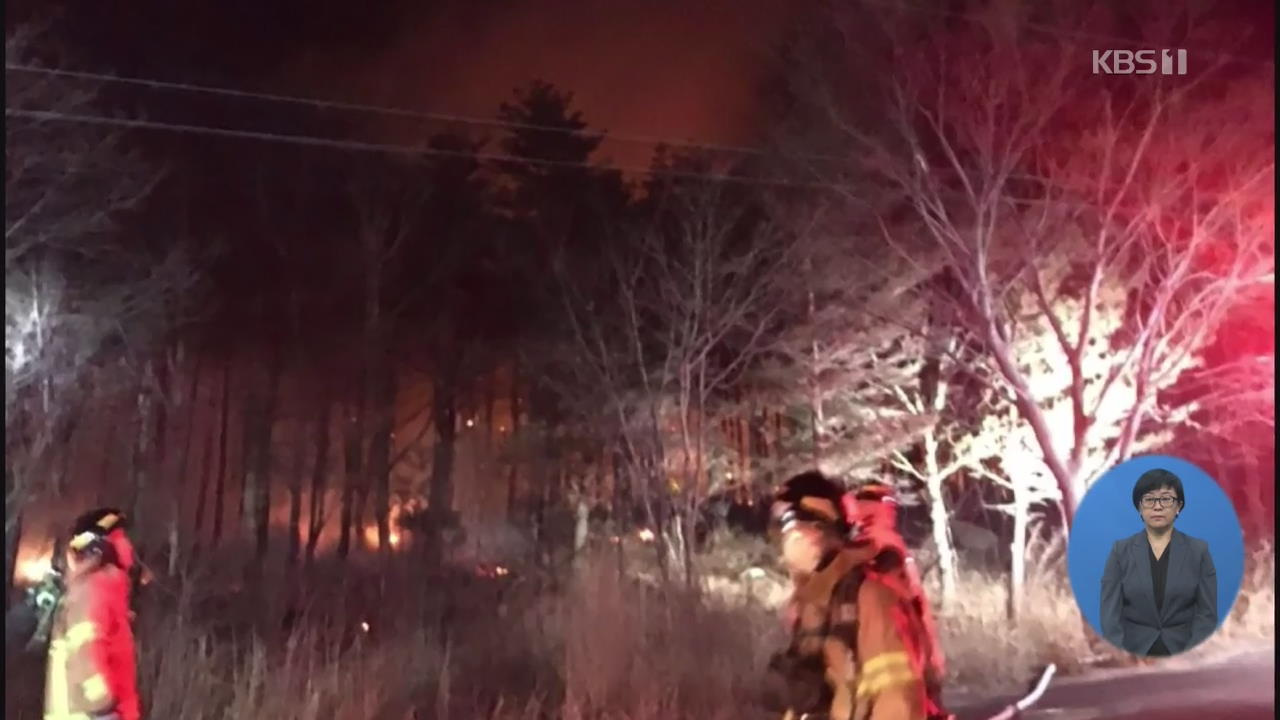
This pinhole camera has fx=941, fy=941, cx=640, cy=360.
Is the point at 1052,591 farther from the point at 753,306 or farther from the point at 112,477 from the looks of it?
the point at 112,477

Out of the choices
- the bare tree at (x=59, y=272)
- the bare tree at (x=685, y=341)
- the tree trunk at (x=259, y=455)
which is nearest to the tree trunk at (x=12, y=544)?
the bare tree at (x=59, y=272)

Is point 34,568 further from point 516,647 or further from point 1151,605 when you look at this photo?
point 1151,605

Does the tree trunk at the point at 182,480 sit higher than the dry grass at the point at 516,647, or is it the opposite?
the tree trunk at the point at 182,480

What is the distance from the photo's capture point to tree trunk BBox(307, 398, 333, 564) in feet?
35.0

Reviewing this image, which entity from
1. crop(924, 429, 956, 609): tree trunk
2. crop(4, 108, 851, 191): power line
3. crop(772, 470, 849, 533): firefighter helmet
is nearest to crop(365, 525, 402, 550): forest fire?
crop(4, 108, 851, 191): power line

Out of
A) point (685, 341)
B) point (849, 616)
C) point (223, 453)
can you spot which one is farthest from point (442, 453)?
point (849, 616)

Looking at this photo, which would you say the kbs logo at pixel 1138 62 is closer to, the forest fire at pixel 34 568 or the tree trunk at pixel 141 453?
the tree trunk at pixel 141 453

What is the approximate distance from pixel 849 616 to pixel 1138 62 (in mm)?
6985

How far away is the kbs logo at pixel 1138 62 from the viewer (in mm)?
8406

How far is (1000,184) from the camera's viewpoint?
8.50 meters

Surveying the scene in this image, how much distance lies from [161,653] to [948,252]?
24.3 feet

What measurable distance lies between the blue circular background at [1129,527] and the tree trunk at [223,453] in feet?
26.8

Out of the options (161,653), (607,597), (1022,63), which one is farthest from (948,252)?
(161,653)

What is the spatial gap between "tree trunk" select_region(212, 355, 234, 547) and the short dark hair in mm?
8567
